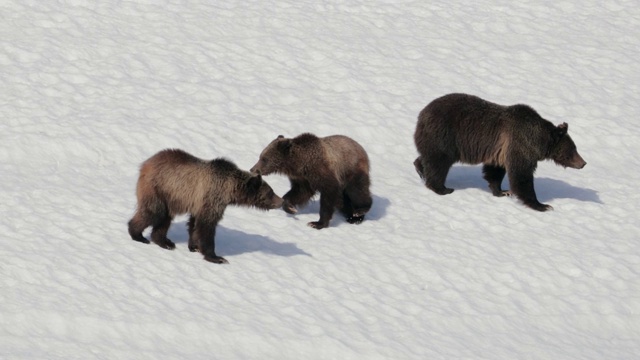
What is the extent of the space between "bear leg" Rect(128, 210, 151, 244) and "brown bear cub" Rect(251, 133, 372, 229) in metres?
1.93

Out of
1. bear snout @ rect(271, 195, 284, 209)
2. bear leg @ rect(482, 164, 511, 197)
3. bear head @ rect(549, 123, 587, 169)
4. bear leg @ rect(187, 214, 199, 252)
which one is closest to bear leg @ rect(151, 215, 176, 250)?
bear leg @ rect(187, 214, 199, 252)

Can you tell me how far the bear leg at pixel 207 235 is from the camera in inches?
488

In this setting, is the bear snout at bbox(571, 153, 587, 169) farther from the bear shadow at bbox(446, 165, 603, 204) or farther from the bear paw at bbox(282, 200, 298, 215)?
the bear paw at bbox(282, 200, 298, 215)

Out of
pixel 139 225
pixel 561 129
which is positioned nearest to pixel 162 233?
pixel 139 225

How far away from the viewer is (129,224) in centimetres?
1268

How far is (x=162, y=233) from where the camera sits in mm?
12672

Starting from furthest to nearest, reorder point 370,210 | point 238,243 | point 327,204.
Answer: point 370,210 → point 327,204 → point 238,243

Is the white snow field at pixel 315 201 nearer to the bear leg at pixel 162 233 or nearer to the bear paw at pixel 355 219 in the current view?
the bear paw at pixel 355 219

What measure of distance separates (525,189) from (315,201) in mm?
2958

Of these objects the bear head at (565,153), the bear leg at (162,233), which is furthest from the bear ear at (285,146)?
the bear head at (565,153)

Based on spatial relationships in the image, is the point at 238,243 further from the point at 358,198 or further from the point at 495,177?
the point at 495,177

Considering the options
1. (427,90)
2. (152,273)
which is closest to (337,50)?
(427,90)

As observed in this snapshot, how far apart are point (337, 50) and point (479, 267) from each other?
814cm

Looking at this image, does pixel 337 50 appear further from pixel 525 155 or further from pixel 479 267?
pixel 479 267
